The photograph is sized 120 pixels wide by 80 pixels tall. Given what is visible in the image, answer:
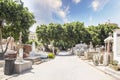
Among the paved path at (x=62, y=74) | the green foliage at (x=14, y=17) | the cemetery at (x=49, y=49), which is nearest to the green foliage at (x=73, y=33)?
the cemetery at (x=49, y=49)

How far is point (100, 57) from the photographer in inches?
1244

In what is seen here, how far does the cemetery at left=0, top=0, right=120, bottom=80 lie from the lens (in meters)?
19.3

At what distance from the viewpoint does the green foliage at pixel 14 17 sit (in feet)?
125

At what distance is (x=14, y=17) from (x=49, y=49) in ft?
157

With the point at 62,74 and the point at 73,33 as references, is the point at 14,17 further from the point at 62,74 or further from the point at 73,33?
the point at 73,33

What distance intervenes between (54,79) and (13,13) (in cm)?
2464

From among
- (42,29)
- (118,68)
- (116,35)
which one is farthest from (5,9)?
(42,29)

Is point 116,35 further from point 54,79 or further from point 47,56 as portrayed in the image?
point 47,56

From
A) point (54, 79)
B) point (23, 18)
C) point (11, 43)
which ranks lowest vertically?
point (54, 79)

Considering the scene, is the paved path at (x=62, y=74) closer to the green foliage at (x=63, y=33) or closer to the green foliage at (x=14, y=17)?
the green foliage at (x=14, y=17)

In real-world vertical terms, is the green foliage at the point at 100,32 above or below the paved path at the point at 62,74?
above

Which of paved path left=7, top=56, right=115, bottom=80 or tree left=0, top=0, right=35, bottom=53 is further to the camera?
tree left=0, top=0, right=35, bottom=53

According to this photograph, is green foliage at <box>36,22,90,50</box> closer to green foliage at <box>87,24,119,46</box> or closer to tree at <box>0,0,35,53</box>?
green foliage at <box>87,24,119,46</box>

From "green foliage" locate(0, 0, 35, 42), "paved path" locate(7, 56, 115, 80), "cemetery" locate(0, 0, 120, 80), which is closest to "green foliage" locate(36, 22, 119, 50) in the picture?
"cemetery" locate(0, 0, 120, 80)
